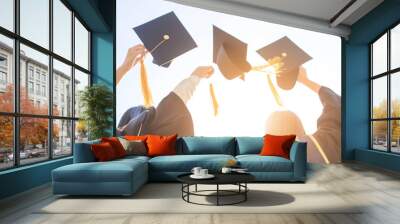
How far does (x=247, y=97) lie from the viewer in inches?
345

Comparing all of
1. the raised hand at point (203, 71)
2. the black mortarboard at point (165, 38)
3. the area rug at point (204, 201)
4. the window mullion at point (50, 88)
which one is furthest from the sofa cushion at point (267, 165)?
the black mortarboard at point (165, 38)

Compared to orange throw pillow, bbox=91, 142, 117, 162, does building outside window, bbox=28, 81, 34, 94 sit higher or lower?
higher

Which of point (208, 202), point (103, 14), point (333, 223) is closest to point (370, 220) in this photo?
point (333, 223)

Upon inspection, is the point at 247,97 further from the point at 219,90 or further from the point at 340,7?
the point at 340,7

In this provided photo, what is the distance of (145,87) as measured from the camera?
28.1 feet

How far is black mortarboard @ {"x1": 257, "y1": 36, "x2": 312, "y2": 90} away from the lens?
8797mm

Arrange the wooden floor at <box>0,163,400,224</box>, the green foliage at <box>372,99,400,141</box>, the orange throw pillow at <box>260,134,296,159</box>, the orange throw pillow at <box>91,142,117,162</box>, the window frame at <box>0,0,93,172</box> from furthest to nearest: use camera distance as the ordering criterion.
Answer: the green foliage at <box>372,99,400,141</box> → the orange throw pillow at <box>260,134,296,159</box> → the orange throw pillow at <box>91,142,117,162</box> → the window frame at <box>0,0,93,172</box> → the wooden floor at <box>0,163,400,224</box>

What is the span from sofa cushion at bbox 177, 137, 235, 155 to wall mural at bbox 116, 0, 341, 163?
6.37 ft

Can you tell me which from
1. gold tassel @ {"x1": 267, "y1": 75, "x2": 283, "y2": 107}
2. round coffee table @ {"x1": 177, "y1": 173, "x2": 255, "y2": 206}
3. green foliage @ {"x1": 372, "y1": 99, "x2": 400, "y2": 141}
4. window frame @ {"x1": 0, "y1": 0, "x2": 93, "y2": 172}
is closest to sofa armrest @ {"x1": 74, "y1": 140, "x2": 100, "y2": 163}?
window frame @ {"x1": 0, "y1": 0, "x2": 93, "y2": 172}

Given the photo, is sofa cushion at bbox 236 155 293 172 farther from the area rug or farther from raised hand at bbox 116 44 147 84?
raised hand at bbox 116 44 147 84

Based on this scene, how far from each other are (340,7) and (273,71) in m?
2.03

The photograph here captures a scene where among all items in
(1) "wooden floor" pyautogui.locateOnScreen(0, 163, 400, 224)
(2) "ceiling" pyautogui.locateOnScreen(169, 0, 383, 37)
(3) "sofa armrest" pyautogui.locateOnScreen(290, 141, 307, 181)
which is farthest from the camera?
(2) "ceiling" pyautogui.locateOnScreen(169, 0, 383, 37)

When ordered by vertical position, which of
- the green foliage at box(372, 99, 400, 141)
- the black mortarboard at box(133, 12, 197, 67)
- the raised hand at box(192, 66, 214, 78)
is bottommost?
the green foliage at box(372, 99, 400, 141)

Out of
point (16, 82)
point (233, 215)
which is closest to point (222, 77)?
point (16, 82)
